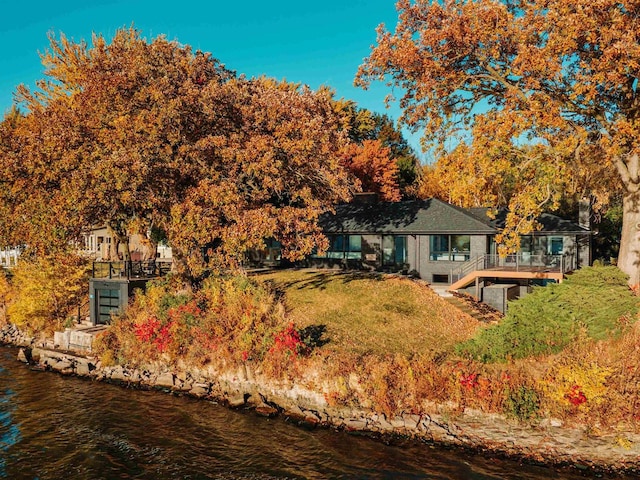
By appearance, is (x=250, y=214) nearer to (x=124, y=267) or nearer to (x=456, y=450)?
(x=124, y=267)

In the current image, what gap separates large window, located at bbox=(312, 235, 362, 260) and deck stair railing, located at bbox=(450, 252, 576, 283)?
8022mm

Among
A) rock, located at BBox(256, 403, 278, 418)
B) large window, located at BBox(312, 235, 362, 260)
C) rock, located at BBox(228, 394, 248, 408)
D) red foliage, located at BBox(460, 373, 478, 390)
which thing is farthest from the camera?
large window, located at BBox(312, 235, 362, 260)

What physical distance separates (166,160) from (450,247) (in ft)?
67.9

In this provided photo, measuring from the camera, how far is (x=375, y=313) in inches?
1038

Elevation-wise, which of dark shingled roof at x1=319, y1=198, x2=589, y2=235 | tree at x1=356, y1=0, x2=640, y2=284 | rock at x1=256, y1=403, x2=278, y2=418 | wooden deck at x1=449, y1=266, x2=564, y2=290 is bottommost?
rock at x1=256, y1=403, x2=278, y2=418

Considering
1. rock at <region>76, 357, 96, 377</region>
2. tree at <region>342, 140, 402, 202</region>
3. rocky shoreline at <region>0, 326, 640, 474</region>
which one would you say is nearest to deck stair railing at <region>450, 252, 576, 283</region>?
rocky shoreline at <region>0, 326, 640, 474</region>

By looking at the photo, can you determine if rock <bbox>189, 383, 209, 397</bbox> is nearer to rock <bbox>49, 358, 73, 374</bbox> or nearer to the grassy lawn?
the grassy lawn

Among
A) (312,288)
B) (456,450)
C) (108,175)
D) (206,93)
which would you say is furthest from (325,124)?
(456,450)

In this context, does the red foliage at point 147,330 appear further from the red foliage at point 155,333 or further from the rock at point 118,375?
the rock at point 118,375

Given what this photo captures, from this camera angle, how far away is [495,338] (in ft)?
66.0

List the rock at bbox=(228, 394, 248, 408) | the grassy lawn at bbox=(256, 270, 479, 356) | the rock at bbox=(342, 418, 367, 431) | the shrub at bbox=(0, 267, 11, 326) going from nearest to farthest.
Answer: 1. the rock at bbox=(342, 418, 367, 431)
2. the rock at bbox=(228, 394, 248, 408)
3. the grassy lawn at bbox=(256, 270, 479, 356)
4. the shrub at bbox=(0, 267, 11, 326)

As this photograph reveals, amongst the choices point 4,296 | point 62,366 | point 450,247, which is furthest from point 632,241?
point 4,296

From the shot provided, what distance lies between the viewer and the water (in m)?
14.5

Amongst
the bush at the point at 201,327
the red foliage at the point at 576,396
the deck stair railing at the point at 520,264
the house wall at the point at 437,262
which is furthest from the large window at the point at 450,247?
the red foliage at the point at 576,396
